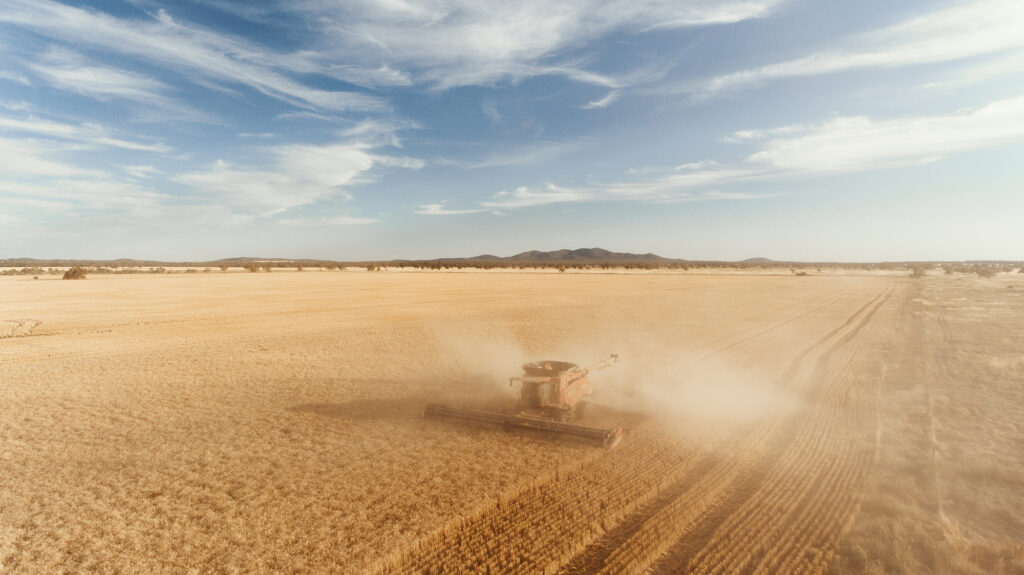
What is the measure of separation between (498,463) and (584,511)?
6.14 ft

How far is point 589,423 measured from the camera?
9.59 m

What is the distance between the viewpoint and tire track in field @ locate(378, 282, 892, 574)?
5191 mm

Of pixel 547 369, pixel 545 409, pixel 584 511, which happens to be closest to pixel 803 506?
pixel 584 511

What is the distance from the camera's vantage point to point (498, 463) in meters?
7.62

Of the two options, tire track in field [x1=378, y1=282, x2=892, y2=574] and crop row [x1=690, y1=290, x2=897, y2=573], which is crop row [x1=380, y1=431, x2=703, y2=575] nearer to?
tire track in field [x1=378, y1=282, x2=892, y2=574]

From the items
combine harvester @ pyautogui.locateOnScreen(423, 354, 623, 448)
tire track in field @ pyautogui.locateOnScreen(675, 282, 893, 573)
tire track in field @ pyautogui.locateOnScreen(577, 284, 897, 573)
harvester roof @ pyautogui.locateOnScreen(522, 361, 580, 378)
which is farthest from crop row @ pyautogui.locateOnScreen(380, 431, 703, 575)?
harvester roof @ pyautogui.locateOnScreen(522, 361, 580, 378)

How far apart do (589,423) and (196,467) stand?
6866 millimetres

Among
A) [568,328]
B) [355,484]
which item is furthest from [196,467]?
[568,328]

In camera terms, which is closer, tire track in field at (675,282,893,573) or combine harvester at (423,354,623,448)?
tire track in field at (675,282,893,573)

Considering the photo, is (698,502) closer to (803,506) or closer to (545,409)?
(803,506)

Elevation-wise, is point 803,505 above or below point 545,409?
below

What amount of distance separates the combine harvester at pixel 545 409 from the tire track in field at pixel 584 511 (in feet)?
2.76

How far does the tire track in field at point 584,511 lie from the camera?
5.19 m

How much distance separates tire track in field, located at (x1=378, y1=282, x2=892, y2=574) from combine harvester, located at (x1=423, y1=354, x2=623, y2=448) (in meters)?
0.84
